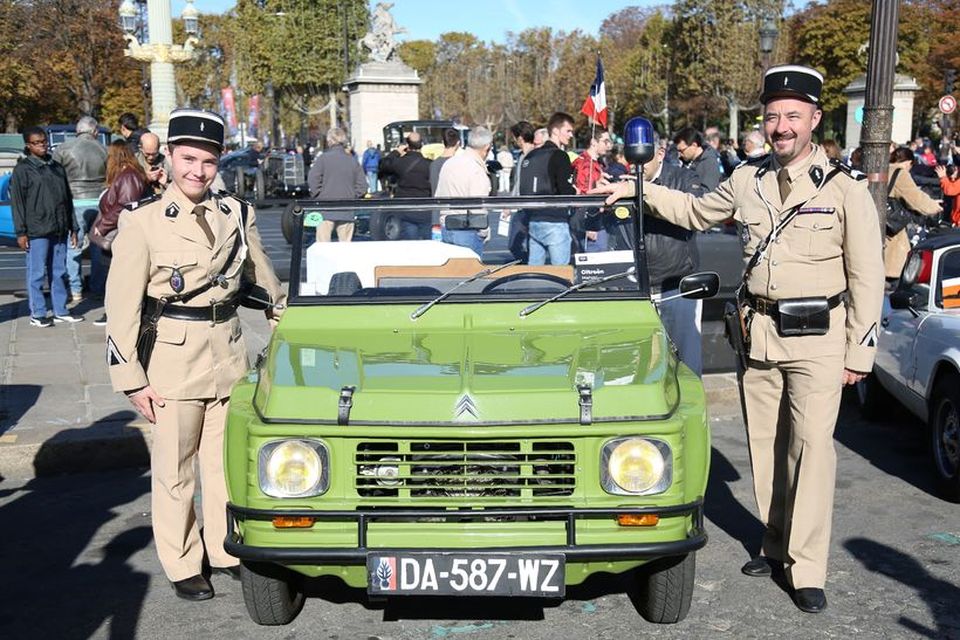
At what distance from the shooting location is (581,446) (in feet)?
13.3

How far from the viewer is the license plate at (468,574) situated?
402 centimetres

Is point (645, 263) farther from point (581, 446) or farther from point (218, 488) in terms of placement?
point (218, 488)

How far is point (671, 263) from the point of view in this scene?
22.1 ft

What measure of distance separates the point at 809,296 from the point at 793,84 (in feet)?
2.97

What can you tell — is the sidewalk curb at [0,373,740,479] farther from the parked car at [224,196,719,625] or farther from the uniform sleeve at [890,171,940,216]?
the uniform sleeve at [890,171,940,216]

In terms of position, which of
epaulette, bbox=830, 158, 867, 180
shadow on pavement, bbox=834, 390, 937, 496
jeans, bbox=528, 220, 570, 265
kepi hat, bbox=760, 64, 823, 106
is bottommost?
shadow on pavement, bbox=834, 390, 937, 496

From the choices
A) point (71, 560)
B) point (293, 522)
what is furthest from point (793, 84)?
point (71, 560)

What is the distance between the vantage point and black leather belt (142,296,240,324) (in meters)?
4.91

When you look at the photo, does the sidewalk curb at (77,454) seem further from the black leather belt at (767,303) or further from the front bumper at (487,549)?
→ the black leather belt at (767,303)

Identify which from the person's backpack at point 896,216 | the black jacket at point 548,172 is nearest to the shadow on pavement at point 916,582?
the black jacket at point 548,172

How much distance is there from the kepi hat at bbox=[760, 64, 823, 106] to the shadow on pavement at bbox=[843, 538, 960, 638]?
219 centimetres

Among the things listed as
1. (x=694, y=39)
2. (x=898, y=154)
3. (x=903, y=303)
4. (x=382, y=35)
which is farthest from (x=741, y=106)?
(x=903, y=303)

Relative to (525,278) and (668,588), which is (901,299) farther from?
(668,588)

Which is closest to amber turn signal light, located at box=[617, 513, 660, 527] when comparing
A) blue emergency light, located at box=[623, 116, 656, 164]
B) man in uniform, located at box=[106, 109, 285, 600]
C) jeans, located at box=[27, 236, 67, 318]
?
blue emergency light, located at box=[623, 116, 656, 164]
